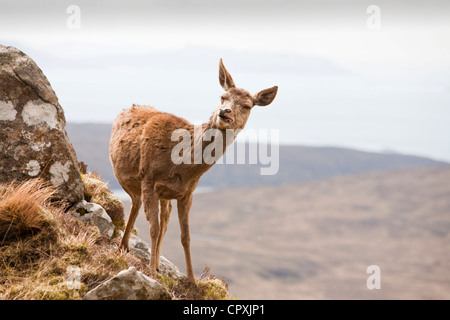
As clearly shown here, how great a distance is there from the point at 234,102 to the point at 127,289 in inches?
135

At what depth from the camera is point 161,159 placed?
10.0 meters

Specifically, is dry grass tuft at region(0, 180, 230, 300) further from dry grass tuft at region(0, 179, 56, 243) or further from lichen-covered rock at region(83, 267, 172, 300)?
lichen-covered rock at region(83, 267, 172, 300)

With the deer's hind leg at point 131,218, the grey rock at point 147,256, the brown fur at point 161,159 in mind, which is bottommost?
the grey rock at point 147,256

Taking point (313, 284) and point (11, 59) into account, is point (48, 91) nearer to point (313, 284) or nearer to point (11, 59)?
point (11, 59)

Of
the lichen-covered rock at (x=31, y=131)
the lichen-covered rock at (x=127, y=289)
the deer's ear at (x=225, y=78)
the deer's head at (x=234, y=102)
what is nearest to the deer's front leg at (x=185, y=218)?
the deer's head at (x=234, y=102)

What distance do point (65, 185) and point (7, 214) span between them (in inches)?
81.7

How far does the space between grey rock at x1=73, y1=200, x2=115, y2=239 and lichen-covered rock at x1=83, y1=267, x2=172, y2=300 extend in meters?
3.69

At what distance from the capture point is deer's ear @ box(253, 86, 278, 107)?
32.3 feet

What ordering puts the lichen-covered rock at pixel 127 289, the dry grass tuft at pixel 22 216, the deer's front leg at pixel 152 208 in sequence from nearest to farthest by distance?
the lichen-covered rock at pixel 127 289
the dry grass tuft at pixel 22 216
the deer's front leg at pixel 152 208

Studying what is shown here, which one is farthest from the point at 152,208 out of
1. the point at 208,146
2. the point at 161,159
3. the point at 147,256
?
the point at 147,256

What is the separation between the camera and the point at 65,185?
37.5 feet

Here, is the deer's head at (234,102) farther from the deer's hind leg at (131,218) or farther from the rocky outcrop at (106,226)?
the rocky outcrop at (106,226)

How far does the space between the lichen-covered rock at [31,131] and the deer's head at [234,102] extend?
352 cm

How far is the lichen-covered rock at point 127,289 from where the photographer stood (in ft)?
26.3
